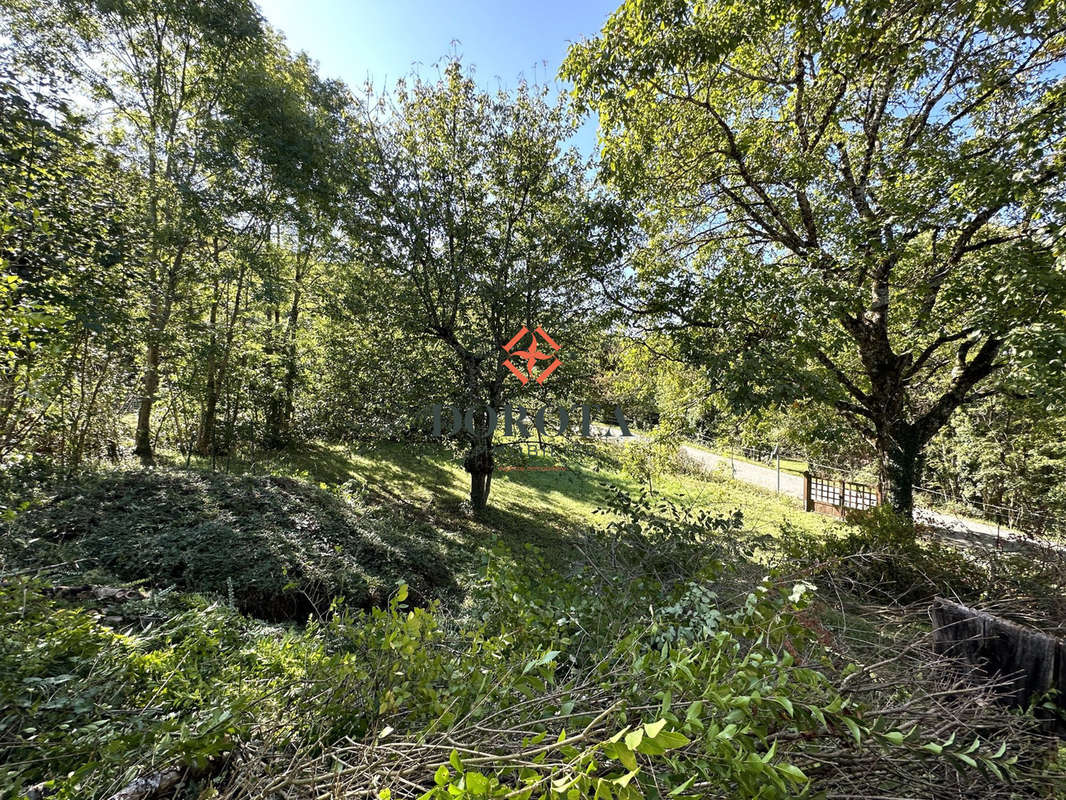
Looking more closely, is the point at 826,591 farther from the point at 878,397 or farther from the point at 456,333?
the point at 456,333

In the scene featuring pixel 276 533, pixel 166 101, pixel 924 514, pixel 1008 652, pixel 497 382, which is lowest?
pixel 276 533

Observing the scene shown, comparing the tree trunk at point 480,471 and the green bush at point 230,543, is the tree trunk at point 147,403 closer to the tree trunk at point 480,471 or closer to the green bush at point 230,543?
the green bush at point 230,543

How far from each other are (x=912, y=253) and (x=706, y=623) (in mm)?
5695

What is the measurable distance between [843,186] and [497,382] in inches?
196

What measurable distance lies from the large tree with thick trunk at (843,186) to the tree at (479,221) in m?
0.89

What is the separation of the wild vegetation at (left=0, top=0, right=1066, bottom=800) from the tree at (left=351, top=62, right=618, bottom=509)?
0.05 metres

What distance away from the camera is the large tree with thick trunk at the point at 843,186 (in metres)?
3.35

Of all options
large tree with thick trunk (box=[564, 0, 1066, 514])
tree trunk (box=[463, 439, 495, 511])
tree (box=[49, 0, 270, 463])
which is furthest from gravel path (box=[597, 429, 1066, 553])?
tree (box=[49, 0, 270, 463])

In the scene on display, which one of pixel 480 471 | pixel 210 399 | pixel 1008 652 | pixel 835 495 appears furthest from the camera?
pixel 835 495

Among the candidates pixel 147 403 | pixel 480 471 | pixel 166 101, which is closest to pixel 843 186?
pixel 480 471

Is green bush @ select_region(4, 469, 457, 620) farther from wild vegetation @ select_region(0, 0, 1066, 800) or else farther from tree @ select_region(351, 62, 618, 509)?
tree @ select_region(351, 62, 618, 509)

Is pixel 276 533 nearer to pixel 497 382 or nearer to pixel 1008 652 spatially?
pixel 497 382

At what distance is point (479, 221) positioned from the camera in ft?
18.6

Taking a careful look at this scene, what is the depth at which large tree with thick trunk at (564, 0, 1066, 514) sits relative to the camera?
3.35 meters
